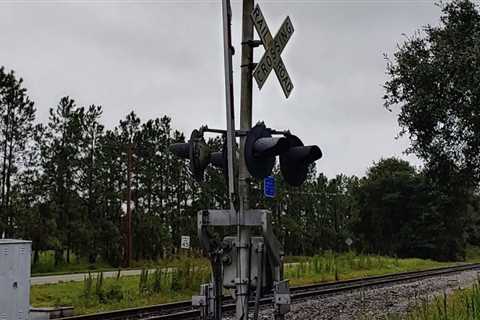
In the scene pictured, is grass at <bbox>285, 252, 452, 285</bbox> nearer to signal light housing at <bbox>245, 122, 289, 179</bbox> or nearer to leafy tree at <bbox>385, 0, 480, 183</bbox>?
leafy tree at <bbox>385, 0, 480, 183</bbox>

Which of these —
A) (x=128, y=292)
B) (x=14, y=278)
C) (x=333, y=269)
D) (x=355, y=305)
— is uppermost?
(x=14, y=278)

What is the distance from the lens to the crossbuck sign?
4.77 m

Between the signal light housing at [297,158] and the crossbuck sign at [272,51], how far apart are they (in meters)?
0.49

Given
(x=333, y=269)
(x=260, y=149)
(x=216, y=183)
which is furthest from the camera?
(x=216, y=183)

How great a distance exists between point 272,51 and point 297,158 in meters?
0.88

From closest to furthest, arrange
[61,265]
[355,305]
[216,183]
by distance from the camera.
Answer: [355,305]
[61,265]
[216,183]

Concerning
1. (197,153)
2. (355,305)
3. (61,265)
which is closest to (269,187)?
(197,153)

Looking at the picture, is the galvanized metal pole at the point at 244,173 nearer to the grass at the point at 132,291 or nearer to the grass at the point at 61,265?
the grass at the point at 132,291

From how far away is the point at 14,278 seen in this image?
7.50 metres

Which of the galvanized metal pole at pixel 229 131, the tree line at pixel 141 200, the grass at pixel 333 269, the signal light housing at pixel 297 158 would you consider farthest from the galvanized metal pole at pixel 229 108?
the tree line at pixel 141 200

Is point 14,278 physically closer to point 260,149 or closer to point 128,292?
point 260,149

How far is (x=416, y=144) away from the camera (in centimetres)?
1831

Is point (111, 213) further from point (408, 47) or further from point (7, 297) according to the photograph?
point (7, 297)

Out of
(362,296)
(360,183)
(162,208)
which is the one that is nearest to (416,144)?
(362,296)
